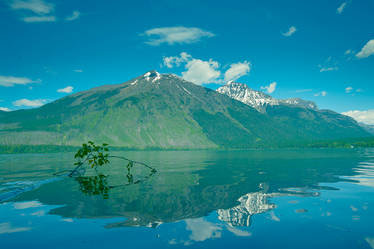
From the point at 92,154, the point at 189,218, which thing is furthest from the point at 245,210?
the point at 92,154

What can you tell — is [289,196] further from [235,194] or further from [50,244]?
[50,244]

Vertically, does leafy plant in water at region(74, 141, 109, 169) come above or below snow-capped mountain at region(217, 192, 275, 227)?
above

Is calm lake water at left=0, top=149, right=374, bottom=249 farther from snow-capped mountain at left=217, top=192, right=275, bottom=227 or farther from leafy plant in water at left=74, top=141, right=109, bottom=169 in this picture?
leafy plant in water at left=74, top=141, right=109, bottom=169

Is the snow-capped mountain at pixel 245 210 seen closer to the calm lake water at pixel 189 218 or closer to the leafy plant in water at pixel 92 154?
the calm lake water at pixel 189 218

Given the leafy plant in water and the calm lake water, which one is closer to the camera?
the calm lake water

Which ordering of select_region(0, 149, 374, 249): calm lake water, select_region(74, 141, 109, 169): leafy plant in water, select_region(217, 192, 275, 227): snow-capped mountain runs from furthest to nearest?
select_region(74, 141, 109, 169): leafy plant in water, select_region(217, 192, 275, 227): snow-capped mountain, select_region(0, 149, 374, 249): calm lake water

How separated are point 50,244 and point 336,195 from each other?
2865 centimetres

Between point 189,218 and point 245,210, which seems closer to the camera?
point 189,218

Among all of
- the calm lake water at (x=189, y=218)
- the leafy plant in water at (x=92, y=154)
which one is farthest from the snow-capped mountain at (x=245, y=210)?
the leafy plant in water at (x=92, y=154)

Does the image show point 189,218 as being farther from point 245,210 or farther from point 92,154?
point 92,154

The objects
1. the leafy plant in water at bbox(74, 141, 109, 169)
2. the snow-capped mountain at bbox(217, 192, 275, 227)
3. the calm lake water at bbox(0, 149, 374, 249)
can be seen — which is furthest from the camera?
the leafy plant in water at bbox(74, 141, 109, 169)

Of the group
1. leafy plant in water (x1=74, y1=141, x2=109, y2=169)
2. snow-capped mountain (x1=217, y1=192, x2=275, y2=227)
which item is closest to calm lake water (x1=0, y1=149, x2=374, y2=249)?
snow-capped mountain (x1=217, y1=192, x2=275, y2=227)

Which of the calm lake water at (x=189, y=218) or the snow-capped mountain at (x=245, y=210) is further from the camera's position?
the snow-capped mountain at (x=245, y=210)

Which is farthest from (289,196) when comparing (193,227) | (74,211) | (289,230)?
(74,211)
